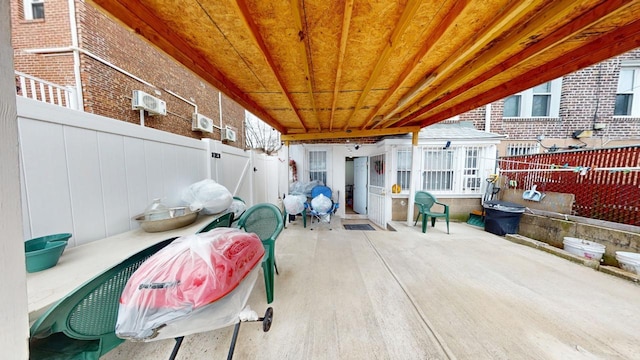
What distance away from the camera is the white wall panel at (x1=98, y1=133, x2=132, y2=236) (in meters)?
1.71

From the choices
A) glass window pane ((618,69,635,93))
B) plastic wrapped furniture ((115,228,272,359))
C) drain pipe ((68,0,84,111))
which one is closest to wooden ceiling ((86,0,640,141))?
plastic wrapped furniture ((115,228,272,359))

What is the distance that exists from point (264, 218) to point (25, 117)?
77.8 inches

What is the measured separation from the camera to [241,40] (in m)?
1.75

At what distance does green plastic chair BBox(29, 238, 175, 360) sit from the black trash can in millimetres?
5918

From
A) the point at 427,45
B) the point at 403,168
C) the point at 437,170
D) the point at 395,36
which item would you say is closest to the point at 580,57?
the point at 427,45

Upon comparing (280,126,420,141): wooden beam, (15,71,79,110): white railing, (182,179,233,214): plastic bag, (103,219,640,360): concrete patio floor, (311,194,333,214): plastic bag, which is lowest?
(103,219,640,360): concrete patio floor

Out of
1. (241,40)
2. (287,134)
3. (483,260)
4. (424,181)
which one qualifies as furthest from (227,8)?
(424,181)

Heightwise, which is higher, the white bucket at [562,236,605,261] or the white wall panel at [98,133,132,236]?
the white wall panel at [98,133,132,236]

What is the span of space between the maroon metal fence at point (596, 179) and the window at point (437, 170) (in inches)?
58.0

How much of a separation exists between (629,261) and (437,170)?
319 cm

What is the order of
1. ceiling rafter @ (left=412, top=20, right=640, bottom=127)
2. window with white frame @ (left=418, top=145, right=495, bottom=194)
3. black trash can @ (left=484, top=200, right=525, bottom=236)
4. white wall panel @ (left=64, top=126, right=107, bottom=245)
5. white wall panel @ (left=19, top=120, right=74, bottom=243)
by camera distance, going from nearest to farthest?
white wall panel @ (left=19, top=120, right=74, bottom=243), white wall panel @ (left=64, top=126, right=107, bottom=245), ceiling rafter @ (left=412, top=20, right=640, bottom=127), black trash can @ (left=484, top=200, right=525, bottom=236), window with white frame @ (left=418, top=145, right=495, bottom=194)

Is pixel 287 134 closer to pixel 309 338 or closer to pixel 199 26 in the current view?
pixel 199 26

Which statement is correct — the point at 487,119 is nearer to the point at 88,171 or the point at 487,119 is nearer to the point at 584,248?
the point at 584,248

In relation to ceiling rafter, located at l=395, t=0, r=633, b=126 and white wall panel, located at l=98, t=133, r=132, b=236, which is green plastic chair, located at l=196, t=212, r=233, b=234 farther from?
ceiling rafter, located at l=395, t=0, r=633, b=126
